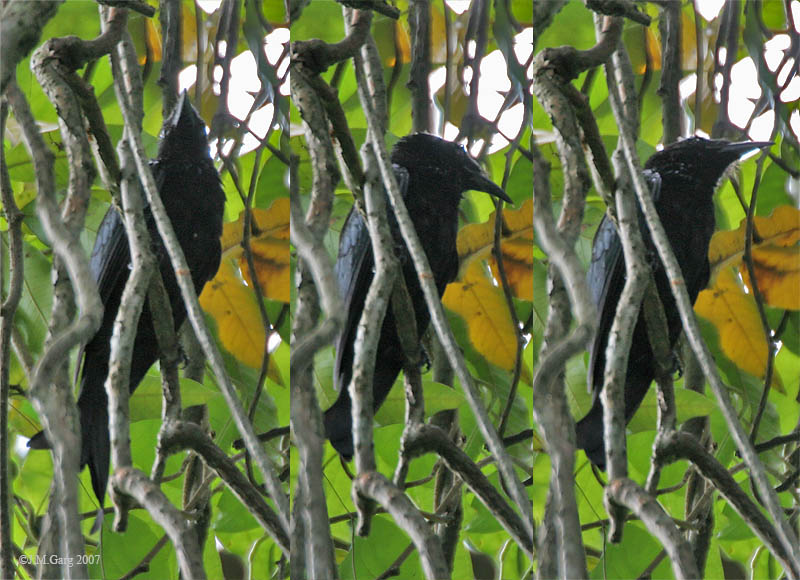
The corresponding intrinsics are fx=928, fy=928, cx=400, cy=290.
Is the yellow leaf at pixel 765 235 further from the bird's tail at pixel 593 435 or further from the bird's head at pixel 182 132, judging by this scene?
the bird's head at pixel 182 132

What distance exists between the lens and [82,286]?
1.87 metres

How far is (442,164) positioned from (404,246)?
18 centimetres

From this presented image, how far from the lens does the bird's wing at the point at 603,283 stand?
189 centimetres

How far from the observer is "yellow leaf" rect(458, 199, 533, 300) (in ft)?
6.18

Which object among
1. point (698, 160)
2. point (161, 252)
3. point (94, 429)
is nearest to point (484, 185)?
point (698, 160)

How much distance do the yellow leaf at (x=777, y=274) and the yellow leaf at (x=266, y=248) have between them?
979 millimetres

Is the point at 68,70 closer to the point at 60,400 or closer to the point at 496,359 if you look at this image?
the point at 60,400

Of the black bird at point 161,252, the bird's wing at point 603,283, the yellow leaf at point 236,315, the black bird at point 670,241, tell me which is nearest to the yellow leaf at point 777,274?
the black bird at point 670,241

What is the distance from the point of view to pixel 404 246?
187 cm

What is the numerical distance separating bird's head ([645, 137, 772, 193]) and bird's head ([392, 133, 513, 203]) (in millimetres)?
340

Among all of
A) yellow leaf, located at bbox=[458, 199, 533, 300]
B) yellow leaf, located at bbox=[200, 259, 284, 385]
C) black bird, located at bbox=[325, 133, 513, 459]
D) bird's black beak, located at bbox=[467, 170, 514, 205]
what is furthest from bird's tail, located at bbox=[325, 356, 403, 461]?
bird's black beak, located at bbox=[467, 170, 514, 205]

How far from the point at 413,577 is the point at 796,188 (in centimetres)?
116

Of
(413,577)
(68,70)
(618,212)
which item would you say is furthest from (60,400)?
(618,212)

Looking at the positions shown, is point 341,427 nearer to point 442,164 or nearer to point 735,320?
point 442,164
